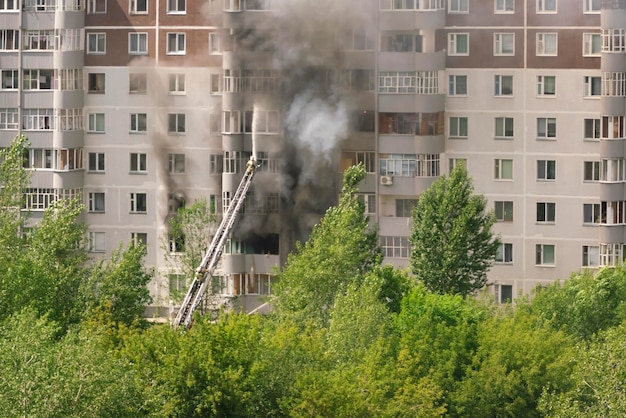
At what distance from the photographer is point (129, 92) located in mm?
133375

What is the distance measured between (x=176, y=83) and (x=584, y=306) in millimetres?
20597

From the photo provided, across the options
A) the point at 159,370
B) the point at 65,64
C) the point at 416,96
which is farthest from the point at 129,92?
the point at 159,370

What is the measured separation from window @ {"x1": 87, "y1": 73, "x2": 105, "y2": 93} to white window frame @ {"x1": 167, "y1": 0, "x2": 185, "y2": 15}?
3858 millimetres

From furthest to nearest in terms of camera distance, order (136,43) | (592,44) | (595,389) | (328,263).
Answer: (136,43) → (592,44) → (328,263) → (595,389)

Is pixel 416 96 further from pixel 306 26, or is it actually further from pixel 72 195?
pixel 72 195

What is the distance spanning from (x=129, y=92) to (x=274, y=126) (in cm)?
662

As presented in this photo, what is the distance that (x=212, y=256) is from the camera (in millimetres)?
127938

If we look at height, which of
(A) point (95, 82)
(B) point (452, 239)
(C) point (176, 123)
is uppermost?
(A) point (95, 82)

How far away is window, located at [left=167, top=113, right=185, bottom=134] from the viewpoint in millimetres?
132500

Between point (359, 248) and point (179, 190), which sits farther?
point (179, 190)

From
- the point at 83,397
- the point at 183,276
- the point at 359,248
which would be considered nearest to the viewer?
the point at 83,397

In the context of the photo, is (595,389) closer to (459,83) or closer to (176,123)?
(459,83)

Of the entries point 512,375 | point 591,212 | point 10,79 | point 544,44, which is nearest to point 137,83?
point 10,79

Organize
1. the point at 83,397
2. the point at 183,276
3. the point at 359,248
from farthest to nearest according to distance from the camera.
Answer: the point at 183,276 → the point at 359,248 → the point at 83,397
